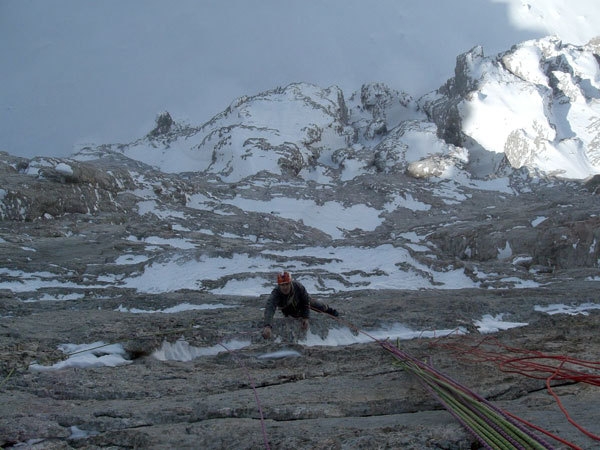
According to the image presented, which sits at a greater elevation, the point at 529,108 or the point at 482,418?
the point at 529,108

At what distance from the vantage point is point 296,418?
429 cm

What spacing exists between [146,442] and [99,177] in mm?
43565

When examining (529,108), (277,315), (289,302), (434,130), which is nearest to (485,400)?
(289,302)

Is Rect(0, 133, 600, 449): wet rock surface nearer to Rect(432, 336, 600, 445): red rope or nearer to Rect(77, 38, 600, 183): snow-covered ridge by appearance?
Rect(432, 336, 600, 445): red rope

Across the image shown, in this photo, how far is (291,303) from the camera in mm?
8531

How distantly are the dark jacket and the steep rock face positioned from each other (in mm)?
76704

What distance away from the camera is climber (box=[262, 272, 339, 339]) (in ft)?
26.7

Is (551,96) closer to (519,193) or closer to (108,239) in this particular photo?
(519,193)

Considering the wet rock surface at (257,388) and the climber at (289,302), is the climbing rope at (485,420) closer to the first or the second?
the wet rock surface at (257,388)

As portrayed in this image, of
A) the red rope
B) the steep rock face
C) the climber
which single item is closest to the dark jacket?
the climber

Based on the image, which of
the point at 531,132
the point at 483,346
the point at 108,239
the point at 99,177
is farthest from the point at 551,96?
the point at 483,346

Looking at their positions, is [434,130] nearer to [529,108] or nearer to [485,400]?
[529,108]

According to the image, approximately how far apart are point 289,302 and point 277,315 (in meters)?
1.83

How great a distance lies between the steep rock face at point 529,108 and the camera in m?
81.9
